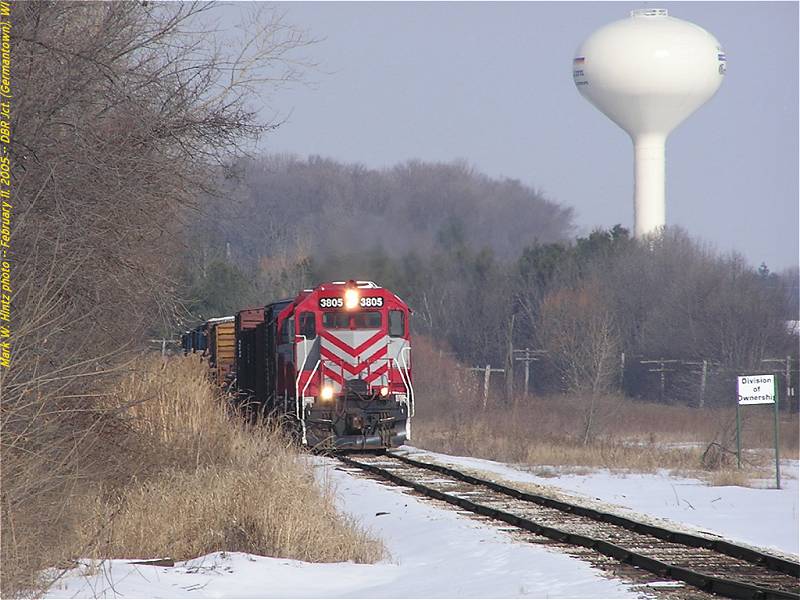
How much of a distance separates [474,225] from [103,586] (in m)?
42.0

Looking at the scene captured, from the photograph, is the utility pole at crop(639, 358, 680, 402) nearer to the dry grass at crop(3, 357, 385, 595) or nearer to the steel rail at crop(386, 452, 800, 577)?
the steel rail at crop(386, 452, 800, 577)

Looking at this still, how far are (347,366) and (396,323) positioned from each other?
1290 mm

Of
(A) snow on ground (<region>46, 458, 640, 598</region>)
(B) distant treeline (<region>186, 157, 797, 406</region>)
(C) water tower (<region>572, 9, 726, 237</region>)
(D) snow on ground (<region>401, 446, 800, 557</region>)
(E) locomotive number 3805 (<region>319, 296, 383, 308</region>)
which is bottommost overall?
(D) snow on ground (<region>401, 446, 800, 557</region>)

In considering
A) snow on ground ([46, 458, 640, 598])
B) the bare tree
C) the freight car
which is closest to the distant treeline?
the bare tree

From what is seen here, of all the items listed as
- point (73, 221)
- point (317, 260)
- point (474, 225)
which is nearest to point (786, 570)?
point (73, 221)

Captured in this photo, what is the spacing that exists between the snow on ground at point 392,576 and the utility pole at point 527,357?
125 ft

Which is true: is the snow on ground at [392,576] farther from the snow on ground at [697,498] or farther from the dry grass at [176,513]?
the snow on ground at [697,498]

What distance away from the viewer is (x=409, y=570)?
11.8 metres

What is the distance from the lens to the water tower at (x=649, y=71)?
68.0 metres

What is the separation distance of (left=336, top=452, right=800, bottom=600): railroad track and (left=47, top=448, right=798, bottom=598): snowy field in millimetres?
548

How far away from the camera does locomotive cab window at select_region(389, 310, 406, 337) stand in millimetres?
24094

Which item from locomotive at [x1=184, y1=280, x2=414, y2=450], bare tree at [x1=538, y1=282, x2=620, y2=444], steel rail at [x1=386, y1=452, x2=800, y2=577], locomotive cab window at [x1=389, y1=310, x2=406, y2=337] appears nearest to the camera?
steel rail at [x1=386, y1=452, x2=800, y2=577]

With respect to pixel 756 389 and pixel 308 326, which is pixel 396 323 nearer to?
pixel 308 326

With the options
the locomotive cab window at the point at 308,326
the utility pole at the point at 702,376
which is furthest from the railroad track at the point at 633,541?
the utility pole at the point at 702,376
